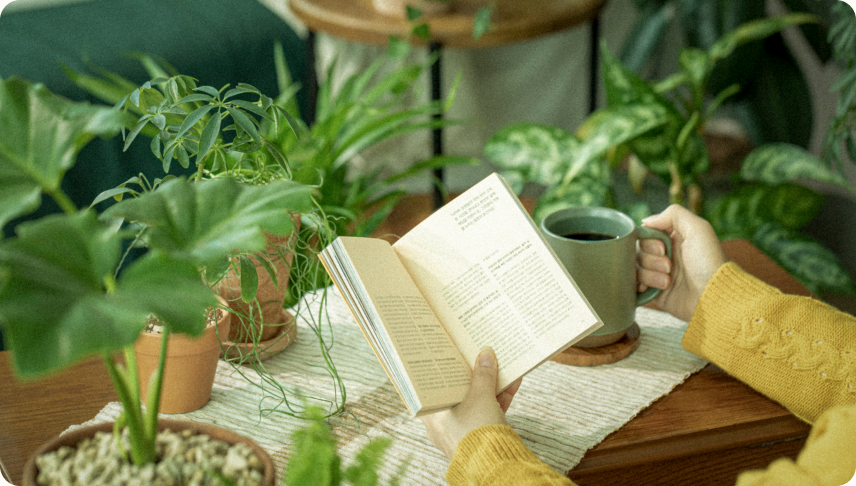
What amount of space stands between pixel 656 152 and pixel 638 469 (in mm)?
746

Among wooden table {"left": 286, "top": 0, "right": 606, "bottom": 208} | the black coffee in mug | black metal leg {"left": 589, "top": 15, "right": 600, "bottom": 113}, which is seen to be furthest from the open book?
black metal leg {"left": 589, "top": 15, "right": 600, "bottom": 113}

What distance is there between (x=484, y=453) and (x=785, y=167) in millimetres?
979

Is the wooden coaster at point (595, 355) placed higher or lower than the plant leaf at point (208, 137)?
lower

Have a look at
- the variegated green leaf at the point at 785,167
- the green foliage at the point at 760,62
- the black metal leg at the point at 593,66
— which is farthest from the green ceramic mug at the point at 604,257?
the black metal leg at the point at 593,66

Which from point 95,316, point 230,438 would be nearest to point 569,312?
point 230,438

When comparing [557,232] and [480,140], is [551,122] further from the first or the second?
[557,232]

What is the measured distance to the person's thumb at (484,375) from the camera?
62 cm

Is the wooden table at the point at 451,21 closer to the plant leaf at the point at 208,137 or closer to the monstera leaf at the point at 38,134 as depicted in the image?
the plant leaf at the point at 208,137

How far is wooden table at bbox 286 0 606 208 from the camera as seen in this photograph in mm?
1528

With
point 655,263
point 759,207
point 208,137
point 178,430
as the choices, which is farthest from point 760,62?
point 178,430

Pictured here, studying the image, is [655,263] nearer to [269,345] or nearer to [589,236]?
[589,236]

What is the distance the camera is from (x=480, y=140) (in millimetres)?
2480

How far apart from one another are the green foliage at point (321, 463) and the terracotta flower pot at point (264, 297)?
1.02 ft

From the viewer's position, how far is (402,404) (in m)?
0.72
